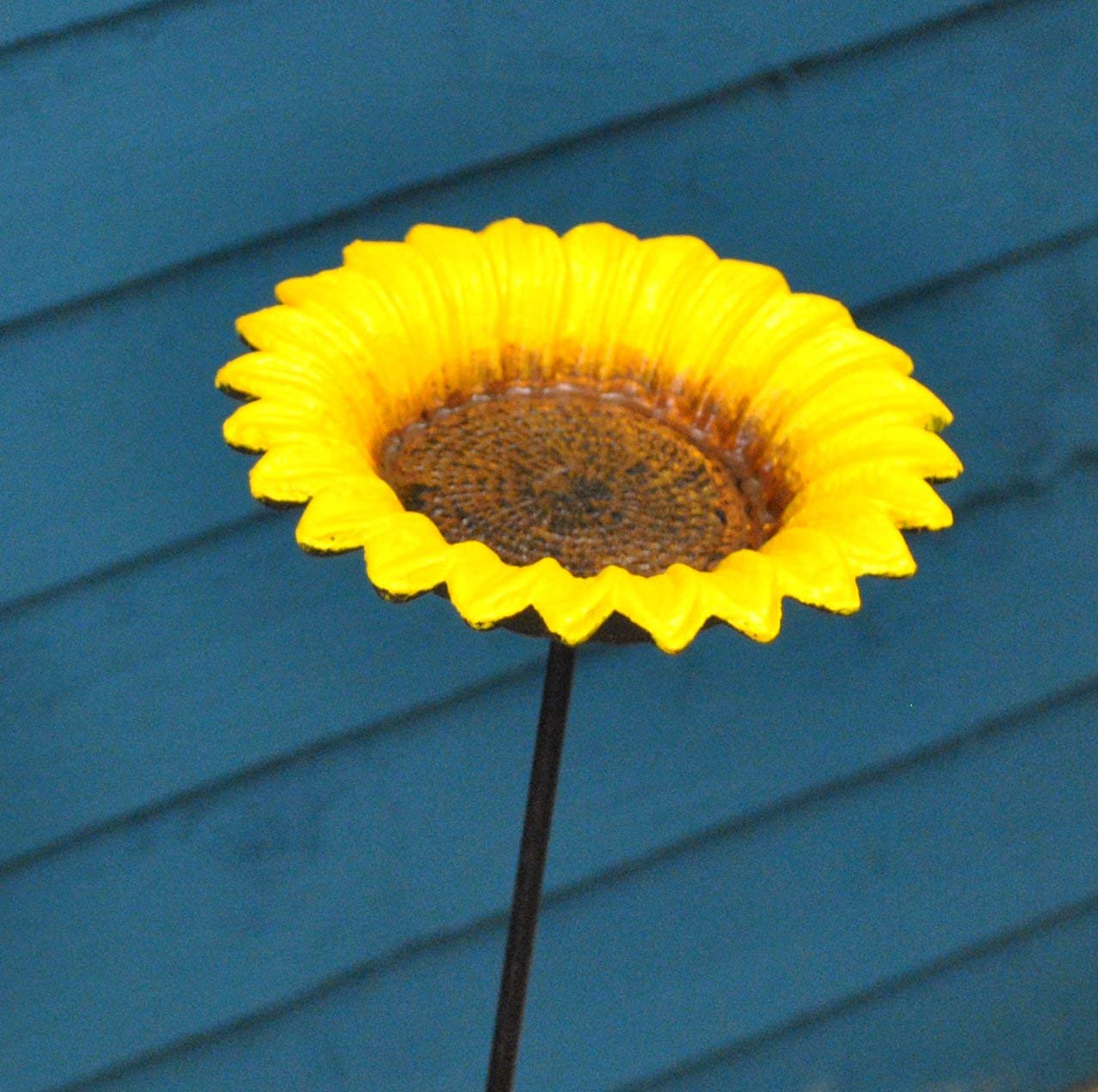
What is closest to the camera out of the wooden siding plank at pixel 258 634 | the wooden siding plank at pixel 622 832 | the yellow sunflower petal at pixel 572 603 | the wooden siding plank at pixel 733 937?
the yellow sunflower petal at pixel 572 603

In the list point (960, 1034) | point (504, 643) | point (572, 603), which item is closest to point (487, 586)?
point (572, 603)

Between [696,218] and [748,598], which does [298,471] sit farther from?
[696,218]

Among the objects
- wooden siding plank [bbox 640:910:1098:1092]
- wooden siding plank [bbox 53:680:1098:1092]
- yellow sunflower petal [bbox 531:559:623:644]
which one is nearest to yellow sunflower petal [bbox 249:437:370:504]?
yellow sunflower petal [bbox 531:559:623:644]

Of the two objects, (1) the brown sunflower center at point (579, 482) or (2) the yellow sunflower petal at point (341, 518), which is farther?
(1) the brown sunflower center at point (579, 482)

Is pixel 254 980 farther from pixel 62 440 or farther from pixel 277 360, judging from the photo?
pixel 277 360

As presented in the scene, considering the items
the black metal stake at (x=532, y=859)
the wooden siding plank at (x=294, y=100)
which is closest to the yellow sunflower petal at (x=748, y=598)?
the black metal stake at (x=532, y=859)

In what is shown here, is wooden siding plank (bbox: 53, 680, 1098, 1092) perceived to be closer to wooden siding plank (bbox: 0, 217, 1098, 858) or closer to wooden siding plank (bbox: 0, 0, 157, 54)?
wooden siding plank (bbox: 0, 217, 1098, 858)

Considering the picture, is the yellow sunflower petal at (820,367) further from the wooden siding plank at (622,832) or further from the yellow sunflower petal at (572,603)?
the wooden siding plank at (622,832)
